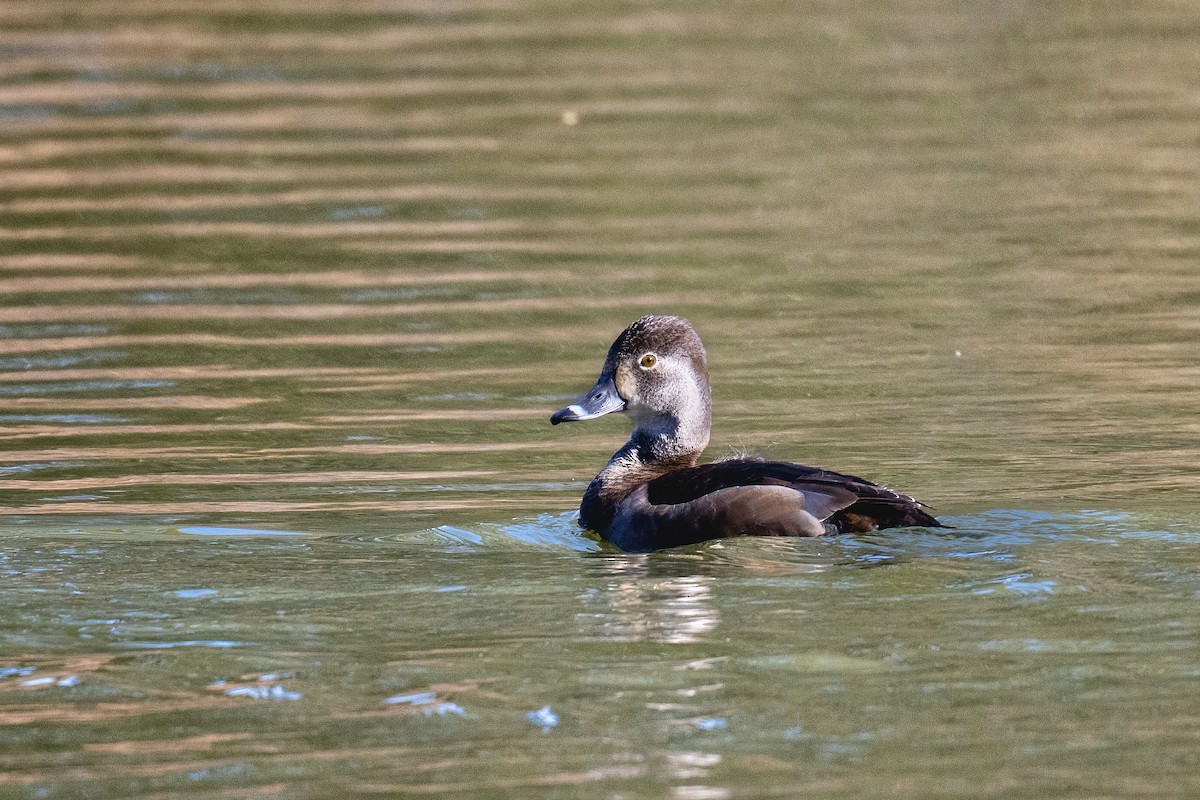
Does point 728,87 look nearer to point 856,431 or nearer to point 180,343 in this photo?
point 180,343

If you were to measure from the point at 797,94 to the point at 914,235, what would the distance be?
5451 mm

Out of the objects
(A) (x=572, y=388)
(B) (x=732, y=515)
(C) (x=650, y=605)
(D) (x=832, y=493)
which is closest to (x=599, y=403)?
(B) (x=732, y=515)

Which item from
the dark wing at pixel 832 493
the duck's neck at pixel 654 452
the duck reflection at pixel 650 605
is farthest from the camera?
the duck's neck at pixel 654 452

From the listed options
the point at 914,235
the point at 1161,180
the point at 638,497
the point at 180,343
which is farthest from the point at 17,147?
the point at 638,497

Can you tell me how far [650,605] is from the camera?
797 cm

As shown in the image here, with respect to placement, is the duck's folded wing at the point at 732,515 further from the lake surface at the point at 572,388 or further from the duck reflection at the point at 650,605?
the duck reflection at the point at 650,605

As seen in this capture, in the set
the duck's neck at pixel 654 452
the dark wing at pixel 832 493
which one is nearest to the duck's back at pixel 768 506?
the dark wing at pixel 832 493

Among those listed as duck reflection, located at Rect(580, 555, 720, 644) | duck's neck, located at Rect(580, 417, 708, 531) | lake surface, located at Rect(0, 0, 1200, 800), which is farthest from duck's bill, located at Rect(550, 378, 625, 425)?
duck reflection, located at Rect(580, 555, 720, 644)

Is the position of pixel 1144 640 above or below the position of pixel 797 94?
below

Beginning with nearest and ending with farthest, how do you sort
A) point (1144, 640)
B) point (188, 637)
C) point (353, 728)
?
point (353, 728), point (1144, 640), point (188, 637)

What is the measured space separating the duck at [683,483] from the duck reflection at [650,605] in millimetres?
301

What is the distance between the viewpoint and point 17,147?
19375mm

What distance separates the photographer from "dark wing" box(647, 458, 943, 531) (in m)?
8.62

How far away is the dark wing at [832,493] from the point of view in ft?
28.3
